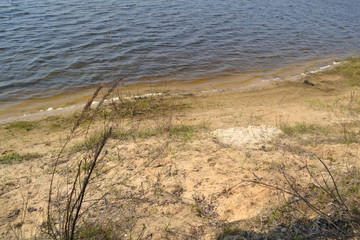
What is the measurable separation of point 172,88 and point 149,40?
4.11 meters

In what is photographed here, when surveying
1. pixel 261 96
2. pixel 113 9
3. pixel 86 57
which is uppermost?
pixel 113 9

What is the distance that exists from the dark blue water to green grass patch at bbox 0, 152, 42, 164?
3569 mm

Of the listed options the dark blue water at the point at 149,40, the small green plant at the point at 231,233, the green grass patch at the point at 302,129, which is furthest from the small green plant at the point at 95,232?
the dark blue water at the point at 149,40

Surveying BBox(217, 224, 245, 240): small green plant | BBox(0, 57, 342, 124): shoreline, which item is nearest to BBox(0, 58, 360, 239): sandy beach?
BBox(217, 224, 245, 240): small green plant

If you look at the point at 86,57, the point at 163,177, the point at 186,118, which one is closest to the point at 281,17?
the point at 86,57

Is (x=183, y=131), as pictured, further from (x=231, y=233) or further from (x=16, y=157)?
(x=16, y=157)

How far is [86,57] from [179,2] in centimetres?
1024

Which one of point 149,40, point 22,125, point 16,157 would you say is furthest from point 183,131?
point 149,40

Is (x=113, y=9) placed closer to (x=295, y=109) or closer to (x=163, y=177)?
(x=295, y=109)

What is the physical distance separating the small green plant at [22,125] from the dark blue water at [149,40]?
1747mm

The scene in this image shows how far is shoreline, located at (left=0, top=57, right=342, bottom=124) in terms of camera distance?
741 centimetres

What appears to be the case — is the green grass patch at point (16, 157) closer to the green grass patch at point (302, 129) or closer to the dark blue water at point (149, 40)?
the dark blue water at point (149, 40)

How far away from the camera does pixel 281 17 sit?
17219mm

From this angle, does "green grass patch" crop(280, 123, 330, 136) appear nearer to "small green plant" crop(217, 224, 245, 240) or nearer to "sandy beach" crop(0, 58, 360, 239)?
"sandy beach" crop(0, 58, 360, 239)
